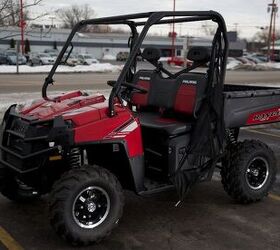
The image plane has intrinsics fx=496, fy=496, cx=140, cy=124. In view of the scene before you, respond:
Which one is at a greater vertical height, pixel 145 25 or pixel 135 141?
pixel 145 25

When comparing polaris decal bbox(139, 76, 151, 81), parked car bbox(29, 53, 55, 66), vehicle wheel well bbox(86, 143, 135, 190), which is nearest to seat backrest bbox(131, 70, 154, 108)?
polaris decal bbox(139, 76, 151, 81)

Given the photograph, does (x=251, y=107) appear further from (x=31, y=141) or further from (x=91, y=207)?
(x=31, y=141)

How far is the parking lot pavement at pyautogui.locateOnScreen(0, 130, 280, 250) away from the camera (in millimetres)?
4496

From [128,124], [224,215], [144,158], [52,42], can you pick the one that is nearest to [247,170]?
[224,215]

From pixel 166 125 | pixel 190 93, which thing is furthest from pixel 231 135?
pixel 166 125

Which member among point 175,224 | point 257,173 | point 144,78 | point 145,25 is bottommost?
point 175,224

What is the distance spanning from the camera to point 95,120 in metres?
4.46

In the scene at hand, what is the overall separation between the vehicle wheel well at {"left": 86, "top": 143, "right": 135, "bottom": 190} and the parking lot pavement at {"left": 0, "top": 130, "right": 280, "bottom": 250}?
1.59 feet

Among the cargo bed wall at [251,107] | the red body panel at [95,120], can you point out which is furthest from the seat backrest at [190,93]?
the red body panel at [95,120]

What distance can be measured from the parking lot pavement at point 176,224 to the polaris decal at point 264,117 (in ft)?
3.08

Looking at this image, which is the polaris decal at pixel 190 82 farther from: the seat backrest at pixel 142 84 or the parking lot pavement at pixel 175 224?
the parking lot pavement at pixel 175 224

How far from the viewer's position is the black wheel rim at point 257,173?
565cm

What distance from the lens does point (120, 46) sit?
324ft

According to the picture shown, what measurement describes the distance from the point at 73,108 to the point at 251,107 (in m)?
2.09
